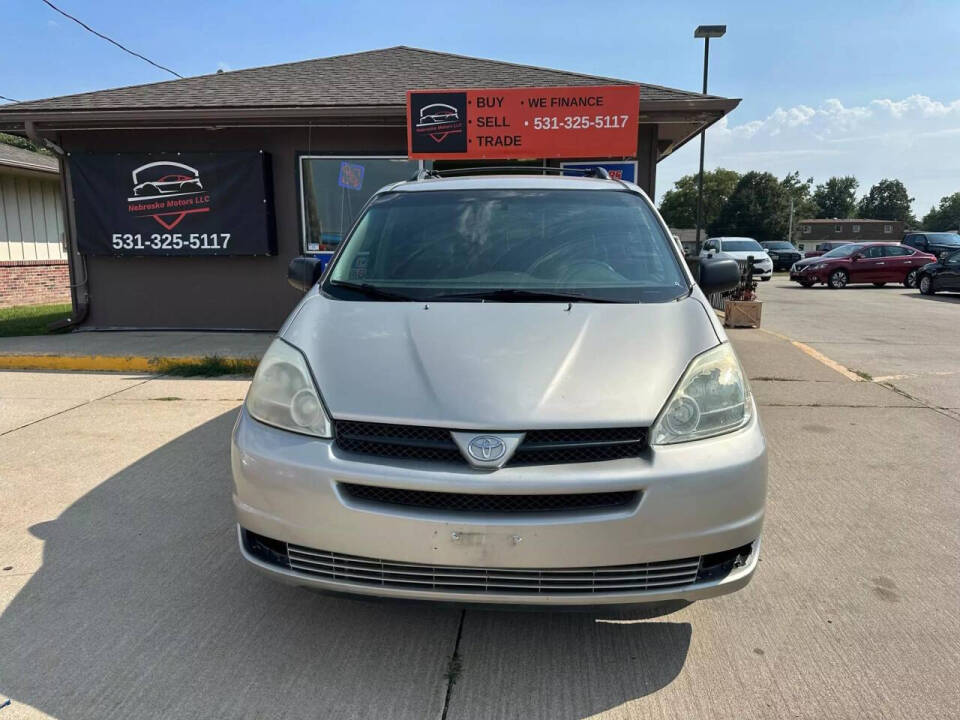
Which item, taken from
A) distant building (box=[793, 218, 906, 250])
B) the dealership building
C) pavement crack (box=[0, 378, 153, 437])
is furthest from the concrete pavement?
distant building (box=[793, 218, 906, 250])

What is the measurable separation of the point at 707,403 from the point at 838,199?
14026 centimetres

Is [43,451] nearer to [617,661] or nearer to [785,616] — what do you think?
[617,661]

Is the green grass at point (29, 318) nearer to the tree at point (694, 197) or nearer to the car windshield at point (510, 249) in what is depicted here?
the car windshield at point (510, 249)

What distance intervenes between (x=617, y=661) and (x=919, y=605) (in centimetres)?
138

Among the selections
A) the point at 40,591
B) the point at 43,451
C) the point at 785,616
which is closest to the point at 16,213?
the point at 43,451

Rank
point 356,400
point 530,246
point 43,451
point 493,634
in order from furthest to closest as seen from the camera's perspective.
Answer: point 43,451 → point 530,246 → point 493,634 → point 356,400

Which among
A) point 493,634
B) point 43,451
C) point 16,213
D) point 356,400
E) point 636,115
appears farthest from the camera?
point 16,213

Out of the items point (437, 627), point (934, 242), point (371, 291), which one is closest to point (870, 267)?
point (934, 242)

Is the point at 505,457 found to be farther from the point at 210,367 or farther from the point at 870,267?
the point at 870,267

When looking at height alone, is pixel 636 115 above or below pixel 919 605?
above

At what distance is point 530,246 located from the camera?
3379 millimetres

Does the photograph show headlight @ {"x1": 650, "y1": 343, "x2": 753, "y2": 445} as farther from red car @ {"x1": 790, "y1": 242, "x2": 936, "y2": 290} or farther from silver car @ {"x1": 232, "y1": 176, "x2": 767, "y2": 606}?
red car @ {"x1": 790, "y1": 242, "x2": 936, "y2": 290}

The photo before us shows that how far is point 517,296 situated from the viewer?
292 cm

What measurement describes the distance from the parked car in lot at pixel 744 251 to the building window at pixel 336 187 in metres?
18.4
